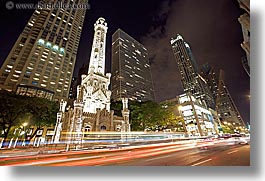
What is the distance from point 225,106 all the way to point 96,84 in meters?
7.64

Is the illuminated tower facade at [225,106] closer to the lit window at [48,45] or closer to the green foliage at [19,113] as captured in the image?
the green foliage at [19,113]

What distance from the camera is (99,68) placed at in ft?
38.0

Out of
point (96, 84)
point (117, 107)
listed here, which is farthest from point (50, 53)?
point (117, 107)

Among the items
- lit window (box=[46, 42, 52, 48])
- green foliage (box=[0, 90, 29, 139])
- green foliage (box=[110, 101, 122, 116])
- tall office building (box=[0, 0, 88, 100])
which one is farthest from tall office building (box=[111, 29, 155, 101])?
lit window (box=[46, 42, 52, 48])

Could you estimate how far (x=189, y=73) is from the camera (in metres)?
4.57

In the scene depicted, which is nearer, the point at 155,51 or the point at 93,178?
the point at 93,178

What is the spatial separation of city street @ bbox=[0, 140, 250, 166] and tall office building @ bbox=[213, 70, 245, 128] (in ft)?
2.43

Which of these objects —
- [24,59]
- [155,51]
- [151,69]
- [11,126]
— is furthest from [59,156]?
[24,59]

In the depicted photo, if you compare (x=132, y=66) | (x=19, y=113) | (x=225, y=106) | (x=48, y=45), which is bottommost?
(x=225, y=106)

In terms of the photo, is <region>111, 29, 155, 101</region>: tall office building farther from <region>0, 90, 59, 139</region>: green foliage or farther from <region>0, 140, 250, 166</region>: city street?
<region>0, 90, 59, 139</region>: green foliage

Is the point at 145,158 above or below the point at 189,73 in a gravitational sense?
below

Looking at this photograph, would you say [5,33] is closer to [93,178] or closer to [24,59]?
[93,178]

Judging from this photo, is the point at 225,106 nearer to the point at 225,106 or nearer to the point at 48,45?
the point at 225,106

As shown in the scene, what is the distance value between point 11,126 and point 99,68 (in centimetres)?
816
